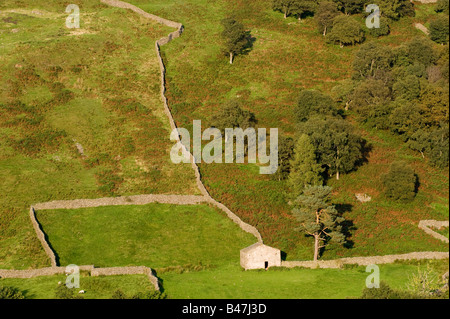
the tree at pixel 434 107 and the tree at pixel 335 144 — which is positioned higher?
the tree at pixel 434 107

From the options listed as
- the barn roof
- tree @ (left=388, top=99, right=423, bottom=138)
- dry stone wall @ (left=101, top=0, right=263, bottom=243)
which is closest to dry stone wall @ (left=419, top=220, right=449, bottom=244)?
tree @ (left=388, top=99, right=423, bottom=138)

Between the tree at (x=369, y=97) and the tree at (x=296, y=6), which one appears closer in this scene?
the tree at (x=369, y=97)

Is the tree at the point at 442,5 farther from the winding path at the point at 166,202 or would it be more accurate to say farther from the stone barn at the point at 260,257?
the stone barn at the point at 260,257

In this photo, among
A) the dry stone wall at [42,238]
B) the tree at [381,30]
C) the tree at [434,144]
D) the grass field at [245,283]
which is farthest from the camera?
the tree at [381,30]

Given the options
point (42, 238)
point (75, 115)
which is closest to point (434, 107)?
point (75, 115)

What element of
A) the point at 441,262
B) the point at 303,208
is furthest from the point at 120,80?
the point at 441,262

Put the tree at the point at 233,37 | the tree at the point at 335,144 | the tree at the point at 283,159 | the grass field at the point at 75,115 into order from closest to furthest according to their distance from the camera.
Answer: the grass field at the point at 75,115 < the tree at the point at 283,159 < the tree at the point at 335,144 < the tree at the point at 233,37

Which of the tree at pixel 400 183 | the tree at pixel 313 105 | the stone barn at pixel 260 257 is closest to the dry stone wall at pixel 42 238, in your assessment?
the stone barn at pixel 260 257

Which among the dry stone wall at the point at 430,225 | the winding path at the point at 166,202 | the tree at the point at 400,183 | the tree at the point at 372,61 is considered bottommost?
the winding path at the point at 166,202
